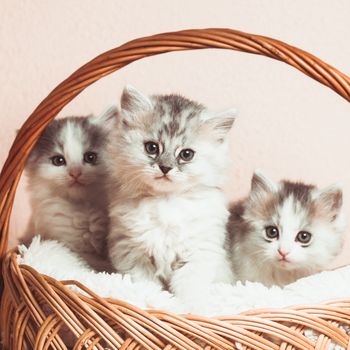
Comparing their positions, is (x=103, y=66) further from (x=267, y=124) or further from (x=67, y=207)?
(x=267, y=124)

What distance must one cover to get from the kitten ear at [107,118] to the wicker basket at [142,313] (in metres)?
0.31

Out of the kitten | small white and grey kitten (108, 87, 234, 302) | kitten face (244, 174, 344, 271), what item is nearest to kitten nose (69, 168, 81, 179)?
the kitten

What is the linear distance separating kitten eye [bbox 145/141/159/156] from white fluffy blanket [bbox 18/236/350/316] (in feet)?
0.80

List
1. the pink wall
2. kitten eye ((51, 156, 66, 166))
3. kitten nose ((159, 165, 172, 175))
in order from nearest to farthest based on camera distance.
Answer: kitten nose ((159, 165, 172, 175)), kitten eye ((51, 156, 66, 166)), the pink wall

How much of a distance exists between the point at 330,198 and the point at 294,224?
0.32ft

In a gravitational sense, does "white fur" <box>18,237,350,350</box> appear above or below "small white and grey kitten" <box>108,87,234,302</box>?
below

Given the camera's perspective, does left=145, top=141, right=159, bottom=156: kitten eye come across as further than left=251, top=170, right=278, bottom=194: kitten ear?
No

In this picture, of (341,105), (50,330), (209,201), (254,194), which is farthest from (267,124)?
(50,330)

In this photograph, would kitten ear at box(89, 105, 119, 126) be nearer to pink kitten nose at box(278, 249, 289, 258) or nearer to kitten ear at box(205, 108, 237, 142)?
kitten ear at box(205, 108, 237, 142)

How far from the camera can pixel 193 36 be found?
3.50ft

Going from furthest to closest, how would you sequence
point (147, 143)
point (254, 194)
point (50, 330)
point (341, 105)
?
point (341, 105) → point (254, 194) → point (147, 143) → point (50, 330)

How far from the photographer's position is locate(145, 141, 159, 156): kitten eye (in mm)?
1216

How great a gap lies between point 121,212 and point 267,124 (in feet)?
2.11

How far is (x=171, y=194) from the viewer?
4.12 feet
